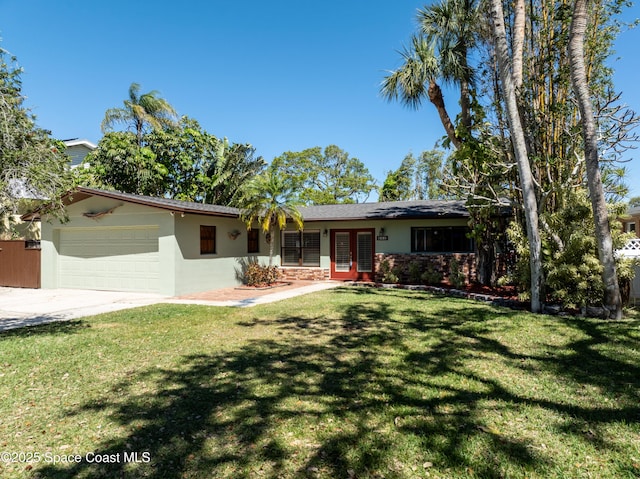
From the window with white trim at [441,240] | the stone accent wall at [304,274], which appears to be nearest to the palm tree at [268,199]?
the stone accent wall at [304,274]

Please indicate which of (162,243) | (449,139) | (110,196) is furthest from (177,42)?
(449,139)

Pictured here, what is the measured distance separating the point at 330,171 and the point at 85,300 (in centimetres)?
3188

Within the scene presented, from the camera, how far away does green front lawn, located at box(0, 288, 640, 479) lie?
2.75 meters

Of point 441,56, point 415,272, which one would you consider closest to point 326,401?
point 415,272

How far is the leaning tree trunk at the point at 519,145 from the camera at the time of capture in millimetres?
7641

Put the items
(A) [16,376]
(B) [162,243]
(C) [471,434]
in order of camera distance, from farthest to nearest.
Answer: (B) [162,243], (A) [16,376], (C) [471,434]

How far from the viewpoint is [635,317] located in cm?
738

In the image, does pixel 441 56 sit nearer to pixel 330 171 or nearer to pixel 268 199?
pixel 268 199

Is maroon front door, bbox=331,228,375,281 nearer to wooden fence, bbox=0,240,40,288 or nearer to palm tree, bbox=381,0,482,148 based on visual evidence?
palm tree, bbox=381,0,482,148

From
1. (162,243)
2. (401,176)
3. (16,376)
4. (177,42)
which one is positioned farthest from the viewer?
(401,176)

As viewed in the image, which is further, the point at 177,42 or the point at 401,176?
the point at 401,176

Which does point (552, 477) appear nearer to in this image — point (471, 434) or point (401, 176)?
point (471, 434)

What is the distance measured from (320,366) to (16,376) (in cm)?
367

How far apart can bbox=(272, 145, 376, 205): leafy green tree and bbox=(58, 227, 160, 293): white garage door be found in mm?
26873
